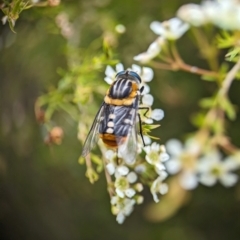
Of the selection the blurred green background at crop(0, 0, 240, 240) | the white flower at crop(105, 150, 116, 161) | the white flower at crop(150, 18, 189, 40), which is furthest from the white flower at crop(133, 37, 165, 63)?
the blurred green background at crop(0, 0, 240, 240)

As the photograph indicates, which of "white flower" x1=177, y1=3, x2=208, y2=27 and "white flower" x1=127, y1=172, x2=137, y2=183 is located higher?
"white flower" x1=177, y1=3, x2=208, y2=27

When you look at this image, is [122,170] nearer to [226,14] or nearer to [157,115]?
[157,115]

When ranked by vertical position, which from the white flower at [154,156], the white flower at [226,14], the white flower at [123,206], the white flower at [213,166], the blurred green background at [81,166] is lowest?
the blurred green background at [81,166]

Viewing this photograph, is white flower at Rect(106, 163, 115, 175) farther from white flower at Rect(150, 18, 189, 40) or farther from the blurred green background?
the blurred green background

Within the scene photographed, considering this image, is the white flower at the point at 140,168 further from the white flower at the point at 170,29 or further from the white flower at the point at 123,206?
the white flower at the point at 170,29

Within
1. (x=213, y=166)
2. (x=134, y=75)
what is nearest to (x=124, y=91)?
(x=134, y=75)

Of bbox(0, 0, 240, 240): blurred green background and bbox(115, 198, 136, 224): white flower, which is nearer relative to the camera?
bbox(115, 198, 136, 224): white flower

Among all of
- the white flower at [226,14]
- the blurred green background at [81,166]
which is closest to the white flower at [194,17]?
the white flower at [226,14]

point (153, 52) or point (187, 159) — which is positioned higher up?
point (153, 52)

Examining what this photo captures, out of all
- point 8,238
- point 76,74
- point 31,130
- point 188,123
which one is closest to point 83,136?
point 76,74
